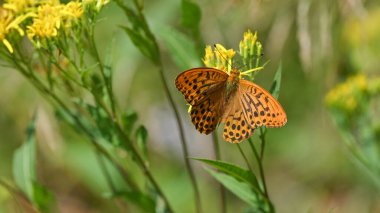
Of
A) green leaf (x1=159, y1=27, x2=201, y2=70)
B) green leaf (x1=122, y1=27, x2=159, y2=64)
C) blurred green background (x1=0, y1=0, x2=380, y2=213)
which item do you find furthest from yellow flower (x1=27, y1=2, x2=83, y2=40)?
blurred green background (x1=0, y1=0, x2=380, y2=213)

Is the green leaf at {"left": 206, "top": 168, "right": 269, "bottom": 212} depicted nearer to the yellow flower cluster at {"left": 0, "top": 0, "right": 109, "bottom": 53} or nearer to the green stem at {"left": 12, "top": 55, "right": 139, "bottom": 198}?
the green stem at {"left": 12, "top": 55, "right": 139, "bottom": 198}

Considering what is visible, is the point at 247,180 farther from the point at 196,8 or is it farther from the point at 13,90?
the point at 13,90

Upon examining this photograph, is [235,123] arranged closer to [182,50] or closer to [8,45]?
[182,50]

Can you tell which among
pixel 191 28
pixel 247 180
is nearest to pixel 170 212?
pixel 247 180

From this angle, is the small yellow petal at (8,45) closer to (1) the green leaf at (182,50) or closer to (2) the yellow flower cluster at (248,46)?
(1) the green leaf at (182,50)

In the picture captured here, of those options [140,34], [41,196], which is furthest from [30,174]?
[140,34]

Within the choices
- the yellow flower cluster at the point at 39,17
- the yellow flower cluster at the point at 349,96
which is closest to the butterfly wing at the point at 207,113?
the yellow flower cluster at the point at 39,17
